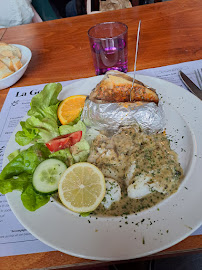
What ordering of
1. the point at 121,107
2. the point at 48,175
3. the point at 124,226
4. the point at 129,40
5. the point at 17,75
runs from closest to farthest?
the point at 124,226 < the point at 48,175 < the point at 121,107 < the point at 17,75 < the point at 129,40

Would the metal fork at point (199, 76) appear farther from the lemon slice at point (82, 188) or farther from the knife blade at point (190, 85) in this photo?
the lemon slice at point (82, 188)

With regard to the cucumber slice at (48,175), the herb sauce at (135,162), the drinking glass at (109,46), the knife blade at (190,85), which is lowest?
the herb sauce at (135,162)

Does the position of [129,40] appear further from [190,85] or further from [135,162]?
[135,162]

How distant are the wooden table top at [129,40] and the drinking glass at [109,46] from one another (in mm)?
116

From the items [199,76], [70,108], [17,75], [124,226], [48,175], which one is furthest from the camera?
[17,75]

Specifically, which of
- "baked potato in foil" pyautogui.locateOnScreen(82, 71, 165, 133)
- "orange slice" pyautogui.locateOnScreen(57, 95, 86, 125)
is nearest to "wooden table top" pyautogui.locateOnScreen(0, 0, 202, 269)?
"orange slice" pyautogui.locateOnScreen(57, 95, 86, 125)

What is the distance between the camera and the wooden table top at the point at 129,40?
1.57 m

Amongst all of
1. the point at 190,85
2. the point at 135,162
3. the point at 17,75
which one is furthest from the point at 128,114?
the point at 17,75

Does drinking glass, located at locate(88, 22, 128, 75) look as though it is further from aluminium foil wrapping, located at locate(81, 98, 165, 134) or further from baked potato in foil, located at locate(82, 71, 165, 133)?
aluminium foil wrapping, located at locate(81, 98, 165, 134)

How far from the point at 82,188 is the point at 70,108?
20.2 inches

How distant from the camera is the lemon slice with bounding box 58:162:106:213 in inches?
33.8

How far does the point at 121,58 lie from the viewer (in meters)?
1.44

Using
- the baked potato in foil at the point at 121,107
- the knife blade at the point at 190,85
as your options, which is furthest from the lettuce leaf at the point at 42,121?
the knife blade at the point at 190,85

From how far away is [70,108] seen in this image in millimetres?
1270
